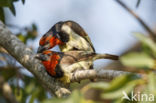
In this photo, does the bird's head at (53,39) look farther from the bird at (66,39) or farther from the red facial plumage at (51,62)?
the red facial plumage at (51,62)

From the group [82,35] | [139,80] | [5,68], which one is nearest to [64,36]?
[82,35]

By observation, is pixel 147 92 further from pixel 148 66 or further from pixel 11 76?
pixel 11 76

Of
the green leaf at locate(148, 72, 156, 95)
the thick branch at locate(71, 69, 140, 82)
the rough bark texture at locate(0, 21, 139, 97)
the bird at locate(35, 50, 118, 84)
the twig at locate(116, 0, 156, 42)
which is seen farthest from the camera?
the twig at locate(116, 0, 156, 42)

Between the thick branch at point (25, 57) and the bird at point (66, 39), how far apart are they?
85cm

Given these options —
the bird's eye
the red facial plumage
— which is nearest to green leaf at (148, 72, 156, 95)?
the red facial plumage

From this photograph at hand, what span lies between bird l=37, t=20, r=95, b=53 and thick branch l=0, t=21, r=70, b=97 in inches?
33.5

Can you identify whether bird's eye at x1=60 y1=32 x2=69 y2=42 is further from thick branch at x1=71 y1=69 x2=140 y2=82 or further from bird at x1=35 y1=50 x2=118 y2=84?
thick branch at x1=71 y1=69 x2=140 y2=82

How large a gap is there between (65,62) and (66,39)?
33.4 inches

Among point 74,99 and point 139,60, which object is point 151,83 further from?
point 74,99

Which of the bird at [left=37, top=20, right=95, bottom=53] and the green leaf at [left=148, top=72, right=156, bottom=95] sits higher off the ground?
the bird at [left=37, top=20, right=95, bottom=53]

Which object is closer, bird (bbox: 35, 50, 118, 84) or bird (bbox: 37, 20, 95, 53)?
bird (bbox: 35, 50, 118, 84)

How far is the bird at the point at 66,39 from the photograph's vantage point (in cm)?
430

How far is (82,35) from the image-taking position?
444 centimetres

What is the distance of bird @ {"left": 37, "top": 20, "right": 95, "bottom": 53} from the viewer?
430 cm
